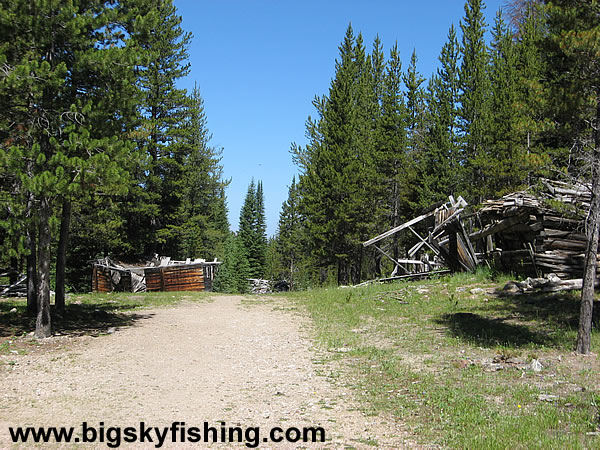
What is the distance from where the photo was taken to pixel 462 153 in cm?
3575

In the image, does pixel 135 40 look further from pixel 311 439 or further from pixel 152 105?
pixel 152 105

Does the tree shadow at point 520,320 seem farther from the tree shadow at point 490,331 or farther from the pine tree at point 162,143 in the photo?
the pine tree at point 162,143

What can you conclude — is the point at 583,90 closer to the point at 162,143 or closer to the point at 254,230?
the point at 162,143

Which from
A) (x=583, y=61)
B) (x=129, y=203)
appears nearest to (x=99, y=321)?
(x=583, y=61)

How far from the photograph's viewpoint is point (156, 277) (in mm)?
A: 24797

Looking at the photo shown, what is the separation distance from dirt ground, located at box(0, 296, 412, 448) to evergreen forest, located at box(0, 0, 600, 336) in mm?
2463

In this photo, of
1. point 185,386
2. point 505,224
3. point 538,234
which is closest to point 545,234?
point 538,234

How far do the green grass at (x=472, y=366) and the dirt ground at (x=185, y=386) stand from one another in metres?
0.61

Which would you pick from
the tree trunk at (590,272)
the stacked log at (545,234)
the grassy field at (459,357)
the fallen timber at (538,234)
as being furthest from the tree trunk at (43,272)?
the stacked log at (545,234)

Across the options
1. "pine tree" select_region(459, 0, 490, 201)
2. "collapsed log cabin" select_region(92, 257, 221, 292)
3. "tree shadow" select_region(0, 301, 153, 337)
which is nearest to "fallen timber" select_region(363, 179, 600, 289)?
"tree shadow" select_region(0, 301, 153, 337)

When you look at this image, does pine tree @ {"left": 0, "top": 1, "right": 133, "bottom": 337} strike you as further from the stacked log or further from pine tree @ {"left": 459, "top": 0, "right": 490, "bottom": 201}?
pine tree @ {"left": 459, "top": 0, "right": 490, "bottom": 201}

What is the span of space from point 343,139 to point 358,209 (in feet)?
16.4

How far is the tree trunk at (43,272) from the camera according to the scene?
34.8 feet

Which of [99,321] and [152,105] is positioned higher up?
[152,105]
